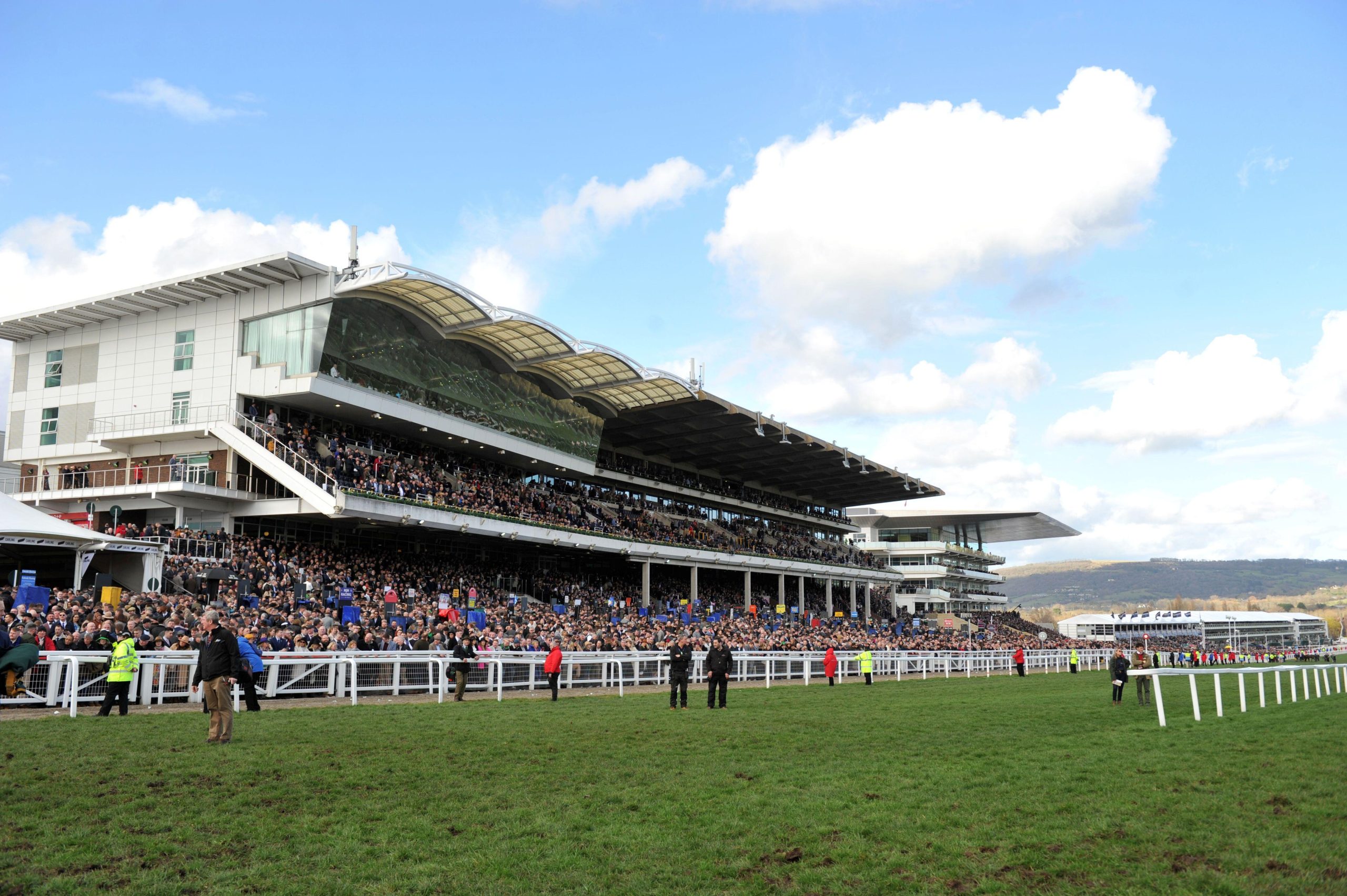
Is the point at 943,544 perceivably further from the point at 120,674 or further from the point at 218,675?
the point at 218,675

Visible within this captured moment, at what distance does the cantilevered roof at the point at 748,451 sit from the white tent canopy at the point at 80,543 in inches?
921

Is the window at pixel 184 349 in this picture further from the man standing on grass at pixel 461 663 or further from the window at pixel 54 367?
the man standing on grass at pixel 461 663

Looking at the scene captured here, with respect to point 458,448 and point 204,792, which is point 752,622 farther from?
point 204,792

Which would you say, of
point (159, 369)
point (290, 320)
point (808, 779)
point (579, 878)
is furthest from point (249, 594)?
point (579, 878)

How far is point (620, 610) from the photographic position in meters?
41.2

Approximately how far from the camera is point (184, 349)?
34500 millimetres

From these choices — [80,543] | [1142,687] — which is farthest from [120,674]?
[1142,687]

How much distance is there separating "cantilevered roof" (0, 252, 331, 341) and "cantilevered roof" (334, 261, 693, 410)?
1.92 metres

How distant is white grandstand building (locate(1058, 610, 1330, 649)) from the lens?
107 m

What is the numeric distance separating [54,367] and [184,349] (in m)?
7.13

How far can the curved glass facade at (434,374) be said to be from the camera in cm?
3309

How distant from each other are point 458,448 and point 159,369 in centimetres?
1152

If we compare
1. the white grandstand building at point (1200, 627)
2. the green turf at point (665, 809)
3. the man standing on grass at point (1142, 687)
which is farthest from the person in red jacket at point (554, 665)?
the white grandstand building at point (1200, 627)

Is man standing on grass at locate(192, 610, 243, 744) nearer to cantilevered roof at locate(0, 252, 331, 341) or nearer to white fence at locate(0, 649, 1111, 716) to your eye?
white fence at locate(0, 649, 1111, 716)
